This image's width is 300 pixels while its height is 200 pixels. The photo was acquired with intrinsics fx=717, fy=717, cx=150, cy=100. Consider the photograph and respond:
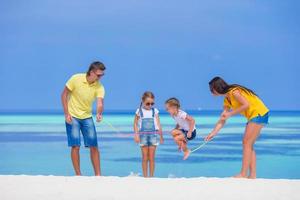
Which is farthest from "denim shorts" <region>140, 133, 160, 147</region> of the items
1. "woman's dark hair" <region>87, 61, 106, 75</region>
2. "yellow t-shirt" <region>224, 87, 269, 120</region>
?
"yellow t-shirt" <region>224, 87, 269, 120</region>

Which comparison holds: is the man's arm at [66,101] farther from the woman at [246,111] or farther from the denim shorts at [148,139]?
the woman at [246,111]

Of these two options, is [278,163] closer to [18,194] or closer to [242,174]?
[242,174]

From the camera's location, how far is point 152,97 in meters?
8.46

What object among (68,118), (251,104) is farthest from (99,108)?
(251,104)

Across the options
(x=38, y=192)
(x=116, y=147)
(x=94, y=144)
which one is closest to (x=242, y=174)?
(x=94, y=144)

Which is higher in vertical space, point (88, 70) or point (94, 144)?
point (88, 70)

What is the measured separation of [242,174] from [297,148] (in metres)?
13.0

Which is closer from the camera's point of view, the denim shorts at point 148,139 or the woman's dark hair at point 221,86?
the woman's dark hair at point 221,86

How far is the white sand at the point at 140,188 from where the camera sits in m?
6.59

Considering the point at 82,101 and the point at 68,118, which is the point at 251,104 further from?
the point at 68,118

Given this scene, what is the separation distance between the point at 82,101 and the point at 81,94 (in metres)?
0.08

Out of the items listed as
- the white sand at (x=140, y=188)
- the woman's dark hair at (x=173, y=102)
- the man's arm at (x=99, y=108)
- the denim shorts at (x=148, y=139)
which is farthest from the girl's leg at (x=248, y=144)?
the man's arm at (x=99, y=108)

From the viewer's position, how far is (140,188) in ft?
22.7

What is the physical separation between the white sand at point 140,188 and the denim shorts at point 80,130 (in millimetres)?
947
